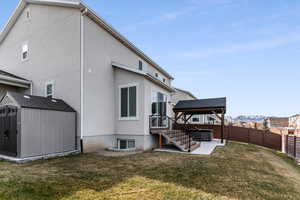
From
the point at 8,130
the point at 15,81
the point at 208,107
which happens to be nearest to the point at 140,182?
the point at 8,130

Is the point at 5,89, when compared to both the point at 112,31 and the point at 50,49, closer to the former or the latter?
the point at 50,49

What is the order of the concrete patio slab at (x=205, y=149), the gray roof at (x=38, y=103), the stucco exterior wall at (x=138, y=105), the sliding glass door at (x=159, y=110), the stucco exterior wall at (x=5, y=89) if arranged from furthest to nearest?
the stucco exterior wall at (x=5, y=89) → the sliding glass door at (x=159, y=110) → the stucco exterior wall at (x=138, y=105) → the concrete patio slab at (x=205, y=149) → the gray roof at (x=38, y=103)

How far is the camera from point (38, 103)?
7.61 metres

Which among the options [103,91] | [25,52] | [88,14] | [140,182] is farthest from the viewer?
[25,52]

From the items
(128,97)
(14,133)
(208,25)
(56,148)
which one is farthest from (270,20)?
(14,133)

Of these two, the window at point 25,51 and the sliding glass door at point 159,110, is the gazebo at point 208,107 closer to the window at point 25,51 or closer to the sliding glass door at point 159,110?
the sliding glass door at point 159,110

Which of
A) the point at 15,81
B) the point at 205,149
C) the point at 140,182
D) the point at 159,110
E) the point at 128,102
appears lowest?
the point at 205,149

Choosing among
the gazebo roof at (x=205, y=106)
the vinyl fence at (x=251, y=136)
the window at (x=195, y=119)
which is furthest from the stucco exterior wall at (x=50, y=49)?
the window at (x=195, y=119)

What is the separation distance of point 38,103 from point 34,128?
1.15 metres

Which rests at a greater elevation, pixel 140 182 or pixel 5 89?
pixel 5 89

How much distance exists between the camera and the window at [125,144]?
31.8 ft

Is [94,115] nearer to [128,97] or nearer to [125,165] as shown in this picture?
[128,97]

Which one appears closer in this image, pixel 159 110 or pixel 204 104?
pixel 159 110

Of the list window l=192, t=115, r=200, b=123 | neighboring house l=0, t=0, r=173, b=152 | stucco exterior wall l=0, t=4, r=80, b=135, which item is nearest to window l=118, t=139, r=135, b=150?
neighboring house l=0, t=0, r=173, b=152
